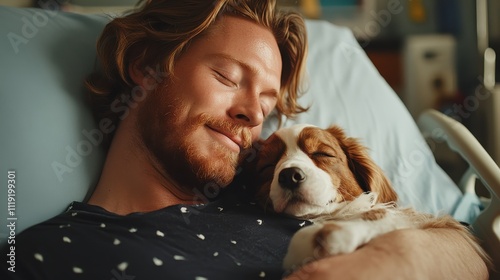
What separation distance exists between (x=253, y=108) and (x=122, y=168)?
1.21ft

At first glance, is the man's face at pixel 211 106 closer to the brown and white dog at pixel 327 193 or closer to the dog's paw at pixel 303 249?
the brown and white dog at pixel 327 193

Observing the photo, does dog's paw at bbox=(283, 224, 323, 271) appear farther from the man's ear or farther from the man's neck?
the man's ear

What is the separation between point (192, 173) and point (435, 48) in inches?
86.2

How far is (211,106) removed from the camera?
1.29m

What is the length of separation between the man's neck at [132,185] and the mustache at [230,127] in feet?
0.61

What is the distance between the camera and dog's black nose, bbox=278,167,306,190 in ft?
3.83

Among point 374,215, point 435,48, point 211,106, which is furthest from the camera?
point 435,48

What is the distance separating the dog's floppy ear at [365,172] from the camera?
4.33 ft

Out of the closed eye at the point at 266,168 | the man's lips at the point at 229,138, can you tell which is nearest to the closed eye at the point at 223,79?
the man's lips at the point at 229,138

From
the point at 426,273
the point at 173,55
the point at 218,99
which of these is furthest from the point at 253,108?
the point at 426,273

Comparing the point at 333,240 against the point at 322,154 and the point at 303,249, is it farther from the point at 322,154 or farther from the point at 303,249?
the point at 322,154

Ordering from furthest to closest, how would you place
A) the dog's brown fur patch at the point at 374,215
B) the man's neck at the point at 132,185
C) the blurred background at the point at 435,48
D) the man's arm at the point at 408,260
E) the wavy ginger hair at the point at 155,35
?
the blurred background at the point at 435,48, the wavy ginger hair at the point at 155,35, the man's neck at the point at 132,185, the dog's brown fur patch at the point at 374,215, the man's arm at the point at 408,260

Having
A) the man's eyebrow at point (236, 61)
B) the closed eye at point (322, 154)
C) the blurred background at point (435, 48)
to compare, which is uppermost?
the man's eyebrow at point (236, 61)

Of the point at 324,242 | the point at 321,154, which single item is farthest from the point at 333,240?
the point at 321,154
